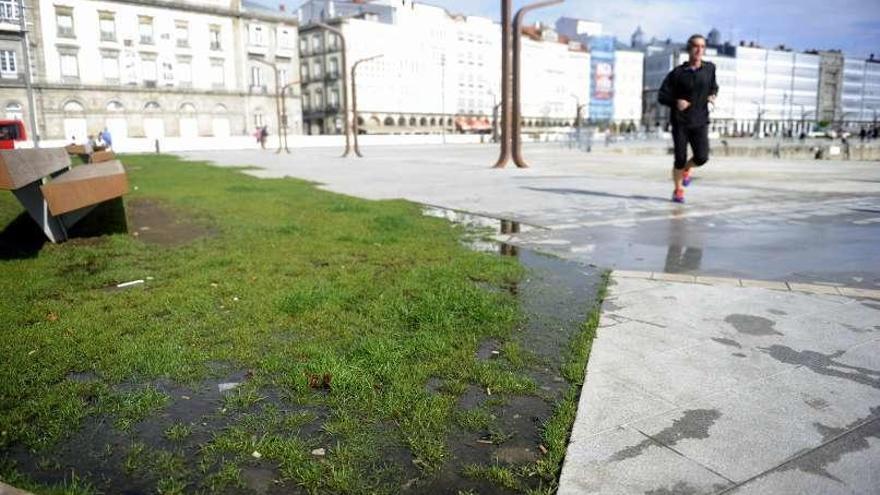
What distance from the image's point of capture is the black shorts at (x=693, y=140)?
9373mm

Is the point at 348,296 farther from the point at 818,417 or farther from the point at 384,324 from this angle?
the point at 818,417

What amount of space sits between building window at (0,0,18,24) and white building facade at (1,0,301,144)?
181 cm

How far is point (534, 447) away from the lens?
96.7 inches

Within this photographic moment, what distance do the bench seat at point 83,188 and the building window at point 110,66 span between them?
63574 millimetres

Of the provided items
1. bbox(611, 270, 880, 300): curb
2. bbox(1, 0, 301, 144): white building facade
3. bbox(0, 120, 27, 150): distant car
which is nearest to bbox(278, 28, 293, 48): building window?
bbox(1, 0, 301, 144): white building facade

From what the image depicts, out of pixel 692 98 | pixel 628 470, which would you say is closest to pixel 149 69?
pixel 692 98

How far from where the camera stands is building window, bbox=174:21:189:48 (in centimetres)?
6525

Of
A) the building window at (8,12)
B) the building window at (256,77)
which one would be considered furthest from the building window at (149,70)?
the building window at (8,12)

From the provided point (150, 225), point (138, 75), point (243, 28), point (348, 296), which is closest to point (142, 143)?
point (138, 75)

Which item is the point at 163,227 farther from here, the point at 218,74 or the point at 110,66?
the point at 218,74

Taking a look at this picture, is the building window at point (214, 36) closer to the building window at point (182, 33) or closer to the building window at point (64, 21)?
the building window at point (182, 33)

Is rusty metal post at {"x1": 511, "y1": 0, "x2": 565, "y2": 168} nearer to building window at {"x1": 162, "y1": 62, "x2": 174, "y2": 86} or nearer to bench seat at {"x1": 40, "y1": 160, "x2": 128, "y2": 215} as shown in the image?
bench seat at {"x1": 40, "y1": 160, "x2": 128, "y2": 215}

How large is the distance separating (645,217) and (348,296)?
5.39 m

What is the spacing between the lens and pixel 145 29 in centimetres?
6388
